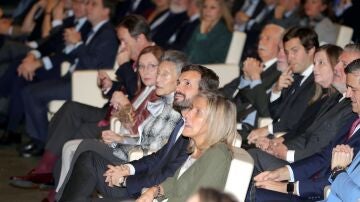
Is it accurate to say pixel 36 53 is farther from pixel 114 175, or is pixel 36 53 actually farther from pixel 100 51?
pixel 114 175

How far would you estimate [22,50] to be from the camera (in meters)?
8.70

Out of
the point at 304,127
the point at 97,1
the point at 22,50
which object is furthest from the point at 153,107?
the point at 22,50

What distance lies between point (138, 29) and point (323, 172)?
6.89ft

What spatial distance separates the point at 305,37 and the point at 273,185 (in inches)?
57.1

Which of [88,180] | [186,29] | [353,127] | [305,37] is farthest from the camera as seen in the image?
[186,29]

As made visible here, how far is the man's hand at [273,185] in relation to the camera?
5.05 metres

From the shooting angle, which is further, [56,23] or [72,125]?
[56,23]

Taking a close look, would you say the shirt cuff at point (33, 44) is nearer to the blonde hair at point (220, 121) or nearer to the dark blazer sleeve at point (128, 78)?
the dark blazer sleeve at point (128, 78)

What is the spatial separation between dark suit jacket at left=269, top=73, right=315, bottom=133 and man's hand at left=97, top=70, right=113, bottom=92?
1.38 m

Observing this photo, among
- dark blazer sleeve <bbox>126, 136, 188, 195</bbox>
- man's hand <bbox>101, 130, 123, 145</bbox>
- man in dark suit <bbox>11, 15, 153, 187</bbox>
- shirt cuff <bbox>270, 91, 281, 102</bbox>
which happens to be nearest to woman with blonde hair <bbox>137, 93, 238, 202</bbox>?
dark blazer sleeve <bbox>126, 136, 188, 195</bbox>

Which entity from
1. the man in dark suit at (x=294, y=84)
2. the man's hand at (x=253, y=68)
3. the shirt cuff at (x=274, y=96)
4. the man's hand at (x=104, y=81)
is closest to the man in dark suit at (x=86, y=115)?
the man's hand at (x=104, y=81)

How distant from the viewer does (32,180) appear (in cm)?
669

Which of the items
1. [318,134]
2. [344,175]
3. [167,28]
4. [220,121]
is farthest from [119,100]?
[167,28]

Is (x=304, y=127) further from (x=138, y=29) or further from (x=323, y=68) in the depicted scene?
(x=138, y=29)
